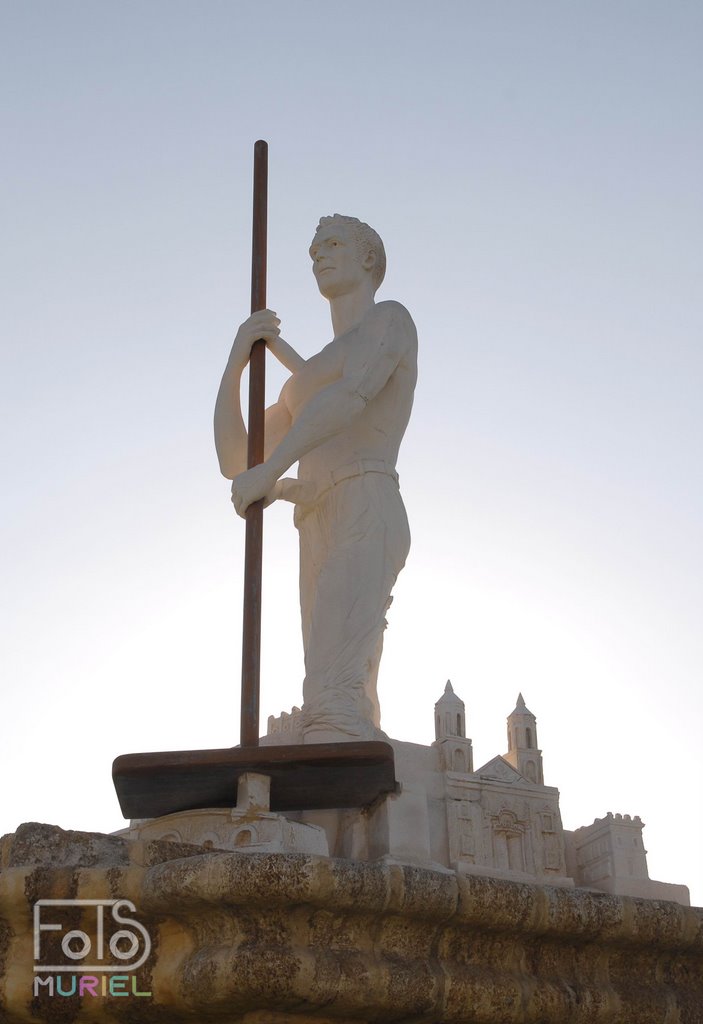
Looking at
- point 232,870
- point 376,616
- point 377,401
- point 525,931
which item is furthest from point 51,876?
point 377,401

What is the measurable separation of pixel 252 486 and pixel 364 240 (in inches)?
87.5

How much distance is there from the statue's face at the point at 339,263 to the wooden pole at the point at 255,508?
0.48 metres

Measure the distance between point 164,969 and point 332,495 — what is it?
10.8 ft

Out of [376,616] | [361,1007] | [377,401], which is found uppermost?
[377,401]

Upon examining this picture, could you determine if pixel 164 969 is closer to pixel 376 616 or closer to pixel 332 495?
pixel 376 616

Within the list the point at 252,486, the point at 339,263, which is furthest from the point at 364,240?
the point at 252,486

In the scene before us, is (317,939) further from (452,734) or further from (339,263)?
(452,734)

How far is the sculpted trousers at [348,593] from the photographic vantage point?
680 cm

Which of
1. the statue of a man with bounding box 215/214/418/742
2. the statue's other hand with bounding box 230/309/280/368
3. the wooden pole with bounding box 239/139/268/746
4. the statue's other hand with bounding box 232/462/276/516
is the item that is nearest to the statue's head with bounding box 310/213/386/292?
the statue of a man with bounding box 215/214/418/742

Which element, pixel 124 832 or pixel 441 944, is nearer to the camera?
pixel 441 944

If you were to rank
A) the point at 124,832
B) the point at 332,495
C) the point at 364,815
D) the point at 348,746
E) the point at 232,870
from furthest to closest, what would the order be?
the point at 332,495 → the point at 124,832 → the point at 364,815 → the point at 348,746 → the point at 232,870

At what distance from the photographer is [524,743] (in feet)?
45.2

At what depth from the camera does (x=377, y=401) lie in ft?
25.3

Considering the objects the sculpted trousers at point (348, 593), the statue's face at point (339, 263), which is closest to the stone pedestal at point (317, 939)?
the sculpted trousers at point (348, 593)
